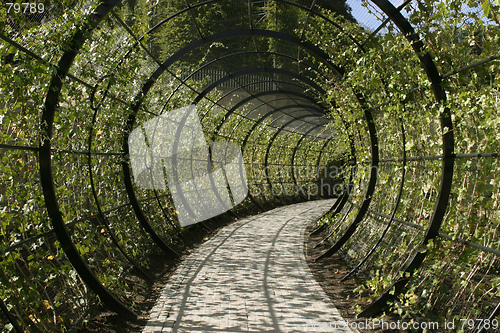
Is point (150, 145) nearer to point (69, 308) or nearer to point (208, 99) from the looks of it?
point (208, 99)

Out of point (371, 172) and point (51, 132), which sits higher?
point (51, 132)

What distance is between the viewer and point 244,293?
5.11 meters

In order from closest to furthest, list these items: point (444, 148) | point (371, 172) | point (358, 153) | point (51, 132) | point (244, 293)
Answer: point (51, 132), point (444, 148), point (244, 293), point (371, 172), point (358, 153)

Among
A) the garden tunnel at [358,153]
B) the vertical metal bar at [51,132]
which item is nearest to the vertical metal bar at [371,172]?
the garden tunnel at [358,153]

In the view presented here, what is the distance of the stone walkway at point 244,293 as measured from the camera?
4.11 m

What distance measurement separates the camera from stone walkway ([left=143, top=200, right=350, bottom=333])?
411cm

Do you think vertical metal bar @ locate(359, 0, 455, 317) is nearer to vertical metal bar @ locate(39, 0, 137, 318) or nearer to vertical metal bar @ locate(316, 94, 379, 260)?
vertical metal bar @ locate(316, 94, 379, 260)

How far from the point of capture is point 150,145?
7602 mm

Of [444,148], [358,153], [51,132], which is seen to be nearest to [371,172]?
[358,153]

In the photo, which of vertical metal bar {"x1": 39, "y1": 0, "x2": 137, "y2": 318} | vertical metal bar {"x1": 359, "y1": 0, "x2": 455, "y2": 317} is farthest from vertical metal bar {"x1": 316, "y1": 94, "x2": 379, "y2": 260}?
vertical metal bar {"x1": 39, "y1": 0, "x2": 137, "y2": 318}

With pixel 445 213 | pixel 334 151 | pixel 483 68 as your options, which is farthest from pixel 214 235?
pixel 334 151

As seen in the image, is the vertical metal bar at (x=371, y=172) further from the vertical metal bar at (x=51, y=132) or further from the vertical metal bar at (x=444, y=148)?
the vertical metal bar at (x=51, y=132)

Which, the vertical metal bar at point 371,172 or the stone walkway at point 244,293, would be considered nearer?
the stone walkway at point 244,293

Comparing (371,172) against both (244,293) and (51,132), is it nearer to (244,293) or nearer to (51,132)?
(244,293)
